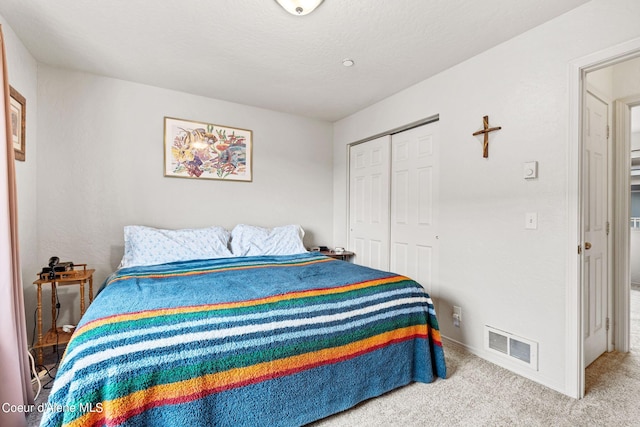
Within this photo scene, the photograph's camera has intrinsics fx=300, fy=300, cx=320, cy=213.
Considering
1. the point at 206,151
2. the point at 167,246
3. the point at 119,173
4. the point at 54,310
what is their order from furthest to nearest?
the point at 206,151 → the point at 119,173 → the point at 167,246 → the point at 54,310

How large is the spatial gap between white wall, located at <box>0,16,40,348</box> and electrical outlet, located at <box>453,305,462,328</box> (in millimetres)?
3417

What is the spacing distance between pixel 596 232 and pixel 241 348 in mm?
2733

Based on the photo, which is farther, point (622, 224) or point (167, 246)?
point (167, 246)

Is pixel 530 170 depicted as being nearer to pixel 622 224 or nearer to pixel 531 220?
pixel 531 220

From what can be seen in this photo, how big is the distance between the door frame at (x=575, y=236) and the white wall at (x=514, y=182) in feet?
0.09

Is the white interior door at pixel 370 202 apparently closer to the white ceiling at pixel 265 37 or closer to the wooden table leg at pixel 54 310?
the white ceiling at pixel 265 37

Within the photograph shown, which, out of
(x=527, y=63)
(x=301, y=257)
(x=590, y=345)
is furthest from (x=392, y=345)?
(x=527, y=63)

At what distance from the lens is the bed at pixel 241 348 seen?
1188 millimetres

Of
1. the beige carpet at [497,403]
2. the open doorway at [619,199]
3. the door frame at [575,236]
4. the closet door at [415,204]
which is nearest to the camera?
the beige carpet at [497,403]

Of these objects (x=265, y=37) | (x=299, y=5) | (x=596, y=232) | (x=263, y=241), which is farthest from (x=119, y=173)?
(x=596, y=232)

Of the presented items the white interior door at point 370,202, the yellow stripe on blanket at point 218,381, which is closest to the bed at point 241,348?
the yellow stripe on blanket at point 218,381

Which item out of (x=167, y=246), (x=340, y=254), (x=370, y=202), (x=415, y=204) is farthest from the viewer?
(x=340, y=254)

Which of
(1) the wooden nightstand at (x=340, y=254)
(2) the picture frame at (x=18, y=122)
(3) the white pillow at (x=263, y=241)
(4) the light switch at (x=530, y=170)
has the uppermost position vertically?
(2) the picture frame at (x=18, y=122)

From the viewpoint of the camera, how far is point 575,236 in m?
1.87
